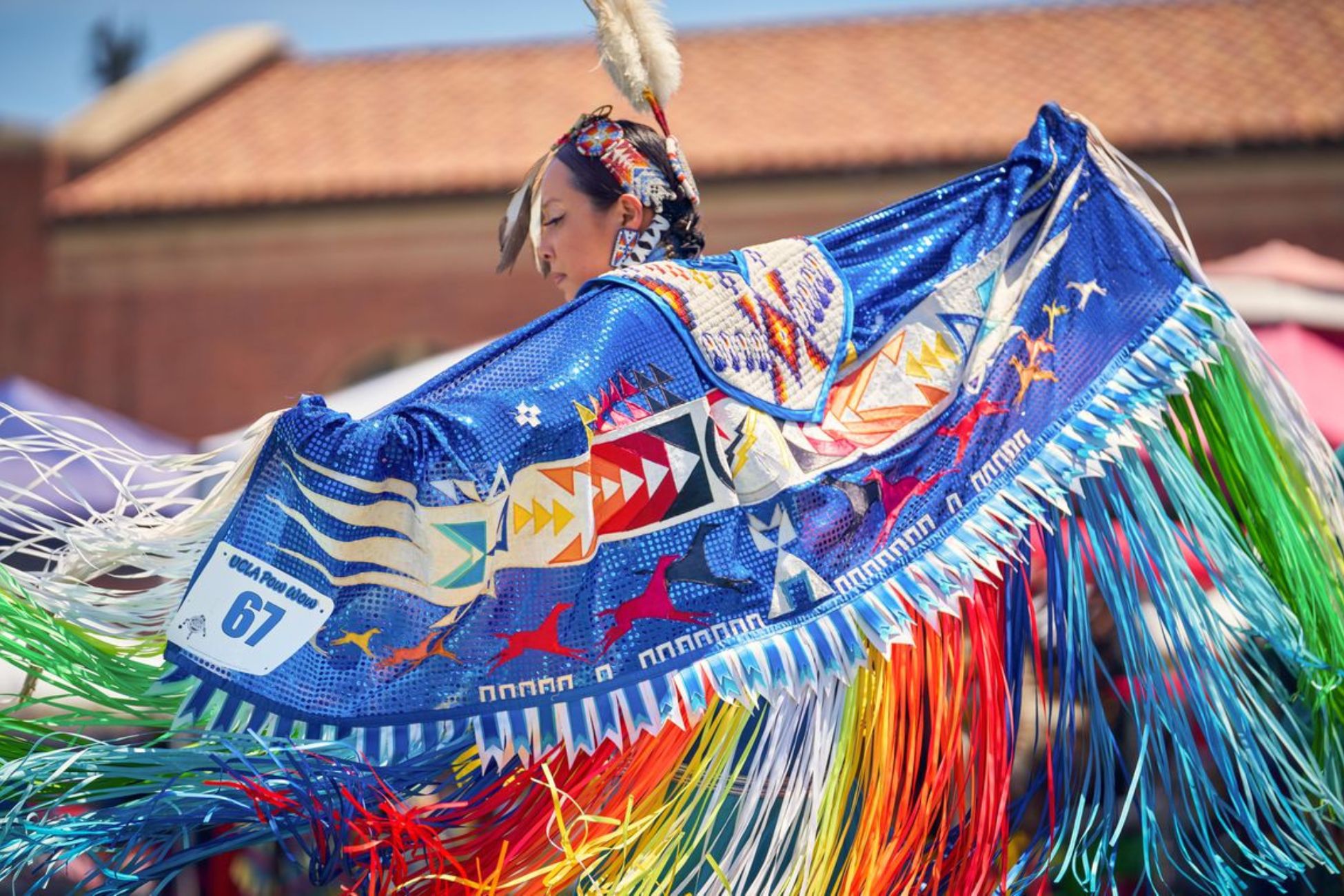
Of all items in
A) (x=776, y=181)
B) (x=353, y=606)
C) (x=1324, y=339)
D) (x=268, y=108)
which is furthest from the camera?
(x=268, y=108)

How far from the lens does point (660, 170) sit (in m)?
2.38

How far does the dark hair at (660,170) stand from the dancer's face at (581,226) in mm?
11

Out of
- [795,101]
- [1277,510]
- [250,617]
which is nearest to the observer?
[250,617]

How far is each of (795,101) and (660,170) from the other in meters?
10.8

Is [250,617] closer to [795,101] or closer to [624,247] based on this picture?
[624,247]

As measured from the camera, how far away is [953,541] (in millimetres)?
2236

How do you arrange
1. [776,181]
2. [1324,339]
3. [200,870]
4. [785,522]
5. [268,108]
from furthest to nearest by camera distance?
[268,108] < [776,181] < [1324,339] < [200,870] < [785,522]

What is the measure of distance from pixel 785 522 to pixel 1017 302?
0.61 meters

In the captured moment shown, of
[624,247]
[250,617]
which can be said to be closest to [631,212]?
[624,247]

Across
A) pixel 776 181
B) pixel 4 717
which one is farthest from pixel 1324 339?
pixel 776 181

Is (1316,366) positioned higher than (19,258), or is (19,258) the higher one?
(1316,366)

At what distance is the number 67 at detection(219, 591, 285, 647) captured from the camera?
1.90 meters

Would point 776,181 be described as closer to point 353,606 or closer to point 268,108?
point 268,108

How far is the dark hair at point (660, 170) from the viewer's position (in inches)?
93.0
